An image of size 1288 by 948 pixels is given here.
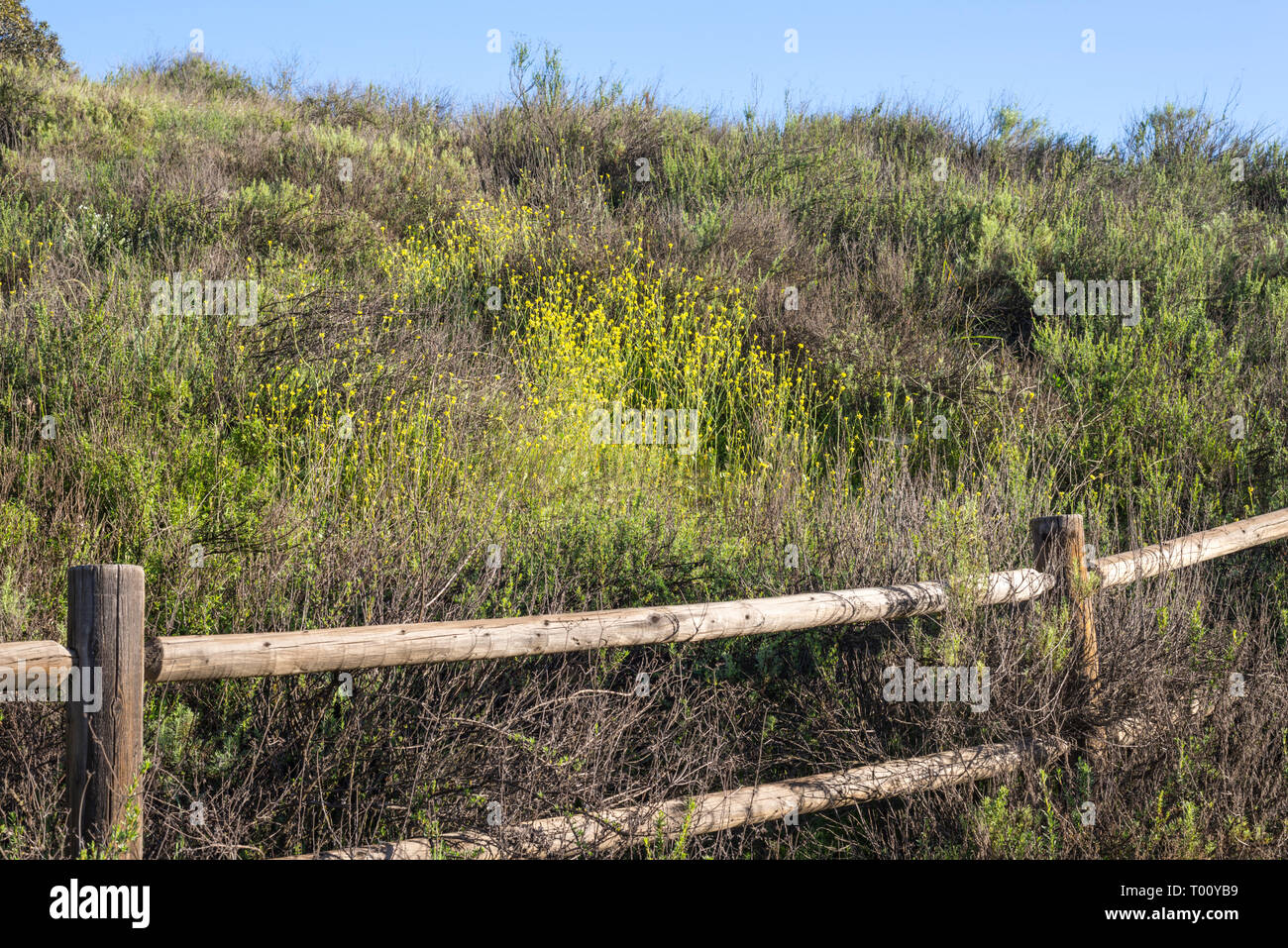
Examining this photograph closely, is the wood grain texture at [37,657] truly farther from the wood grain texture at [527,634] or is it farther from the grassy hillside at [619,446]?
the grassy hillside at [619,446]

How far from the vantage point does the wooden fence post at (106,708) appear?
7.93 ft

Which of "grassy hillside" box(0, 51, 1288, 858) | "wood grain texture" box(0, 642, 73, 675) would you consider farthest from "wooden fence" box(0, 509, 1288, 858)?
"grassy hillside" box(0, 51, 1288, 858)

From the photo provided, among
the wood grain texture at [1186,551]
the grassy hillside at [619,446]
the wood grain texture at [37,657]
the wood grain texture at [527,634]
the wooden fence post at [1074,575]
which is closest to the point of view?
the wood grain texture at [37,657]

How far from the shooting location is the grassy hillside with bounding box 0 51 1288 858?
3287 millimetres

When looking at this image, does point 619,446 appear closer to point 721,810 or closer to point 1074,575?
point 1074,575

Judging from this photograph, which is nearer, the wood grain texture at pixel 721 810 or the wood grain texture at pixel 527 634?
the wood grain texture at pixel 527 634

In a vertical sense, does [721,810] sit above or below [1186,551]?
below

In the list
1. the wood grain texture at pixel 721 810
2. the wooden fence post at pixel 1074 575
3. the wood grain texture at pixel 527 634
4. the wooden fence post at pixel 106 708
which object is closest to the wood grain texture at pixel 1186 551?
the wooden fence post at pixel 1074 575

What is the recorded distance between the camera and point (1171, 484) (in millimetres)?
6578

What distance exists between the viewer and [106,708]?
243cm

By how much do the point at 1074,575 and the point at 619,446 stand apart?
3287 mm

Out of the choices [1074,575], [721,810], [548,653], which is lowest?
[721,810]

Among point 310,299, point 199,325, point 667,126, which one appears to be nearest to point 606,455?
point 310,299

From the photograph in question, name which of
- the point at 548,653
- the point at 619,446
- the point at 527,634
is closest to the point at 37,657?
the point at 527,634
